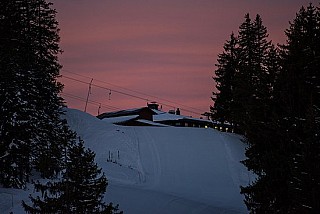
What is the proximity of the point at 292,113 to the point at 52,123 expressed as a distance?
59.9ft

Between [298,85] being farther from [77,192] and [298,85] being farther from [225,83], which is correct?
[225,83]

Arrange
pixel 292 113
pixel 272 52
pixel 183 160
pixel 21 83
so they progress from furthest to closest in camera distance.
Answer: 1. pixel 183 160
2. pixel 21 83
3. pixel 272 52
4. pixel 292 113

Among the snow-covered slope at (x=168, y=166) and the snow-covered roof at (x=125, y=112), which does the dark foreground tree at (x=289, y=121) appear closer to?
the snow-covered slope at (x=168, y=166)

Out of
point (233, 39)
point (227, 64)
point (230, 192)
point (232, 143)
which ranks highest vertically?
point (233, 39)

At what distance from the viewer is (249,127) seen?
14.2 metres

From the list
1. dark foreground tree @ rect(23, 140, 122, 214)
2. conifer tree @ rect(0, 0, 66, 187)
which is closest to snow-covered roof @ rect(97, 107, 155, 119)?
conifer tree @ rect(0, 0, 66, 187)

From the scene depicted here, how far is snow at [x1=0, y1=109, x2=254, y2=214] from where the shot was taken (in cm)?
1948

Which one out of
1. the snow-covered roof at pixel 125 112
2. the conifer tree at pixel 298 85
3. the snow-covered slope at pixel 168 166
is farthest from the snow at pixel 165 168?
the snow-covered roof at pixel 125 112

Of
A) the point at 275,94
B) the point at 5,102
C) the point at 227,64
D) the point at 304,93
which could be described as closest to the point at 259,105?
the point at 275,94

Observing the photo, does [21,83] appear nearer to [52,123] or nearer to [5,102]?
[5,102]

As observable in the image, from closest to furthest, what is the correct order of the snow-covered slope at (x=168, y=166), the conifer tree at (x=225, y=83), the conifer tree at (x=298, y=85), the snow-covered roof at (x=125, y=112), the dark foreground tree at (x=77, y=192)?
1. the conifer tree at (x=298, y=85)
2. the dark foreground tree at (x=77, y=192)
3. the snow-covered slope at (x=168, y=166)
4. the conifer tree at (x=225, y=83)
5. the snow-covered roof at (x=125, y=112)

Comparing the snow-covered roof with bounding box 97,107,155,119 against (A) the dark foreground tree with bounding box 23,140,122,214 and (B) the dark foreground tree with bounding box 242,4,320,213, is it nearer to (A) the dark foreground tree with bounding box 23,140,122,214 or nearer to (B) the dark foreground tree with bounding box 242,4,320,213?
(B) the dark foreground tree with bounding box 242,4,320,213

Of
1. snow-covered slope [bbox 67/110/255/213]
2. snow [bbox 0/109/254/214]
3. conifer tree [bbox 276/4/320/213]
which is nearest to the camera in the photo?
conifer tree [bbox 276/4/320/213]

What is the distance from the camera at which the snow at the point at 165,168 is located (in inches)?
767
